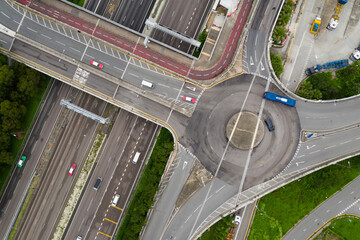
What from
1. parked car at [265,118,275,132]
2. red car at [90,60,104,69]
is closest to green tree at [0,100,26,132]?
red car at [90,60,104,69]

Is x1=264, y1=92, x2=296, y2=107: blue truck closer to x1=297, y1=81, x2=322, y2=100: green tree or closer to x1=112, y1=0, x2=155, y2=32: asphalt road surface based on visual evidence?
x1=297, y1=81, x2=322, y2=100: green tree

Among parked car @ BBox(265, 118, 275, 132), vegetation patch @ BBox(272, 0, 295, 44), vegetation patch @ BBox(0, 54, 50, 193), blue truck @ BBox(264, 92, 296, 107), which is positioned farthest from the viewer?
vegetation patch @ BBox(272, 0, 295, 44)

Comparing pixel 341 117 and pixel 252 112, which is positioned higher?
pixel 341 117

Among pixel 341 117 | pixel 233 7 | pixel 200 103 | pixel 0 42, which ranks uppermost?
pixel 233 7

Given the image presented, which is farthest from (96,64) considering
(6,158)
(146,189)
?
(146,189)

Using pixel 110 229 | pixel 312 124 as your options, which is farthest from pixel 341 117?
pixel 110 229

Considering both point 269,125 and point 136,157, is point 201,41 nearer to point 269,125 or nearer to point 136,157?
point 269,125

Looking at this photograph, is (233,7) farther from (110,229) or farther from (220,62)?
(110,229)
